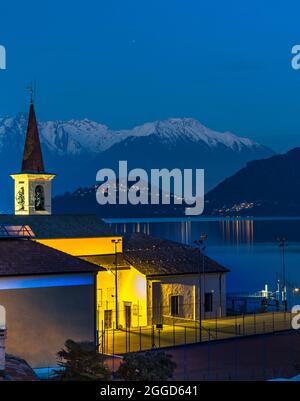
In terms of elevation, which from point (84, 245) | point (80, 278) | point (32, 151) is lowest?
point (80, 278)

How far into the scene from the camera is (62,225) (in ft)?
154

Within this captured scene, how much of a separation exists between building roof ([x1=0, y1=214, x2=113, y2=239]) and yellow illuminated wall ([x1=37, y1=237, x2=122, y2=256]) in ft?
0.99

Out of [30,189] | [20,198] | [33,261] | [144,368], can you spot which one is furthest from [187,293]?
[144,368]

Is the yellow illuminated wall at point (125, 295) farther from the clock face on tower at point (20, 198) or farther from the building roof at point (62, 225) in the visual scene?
the clock face on tower at point (20, 198)

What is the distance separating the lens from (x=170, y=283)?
141 ft

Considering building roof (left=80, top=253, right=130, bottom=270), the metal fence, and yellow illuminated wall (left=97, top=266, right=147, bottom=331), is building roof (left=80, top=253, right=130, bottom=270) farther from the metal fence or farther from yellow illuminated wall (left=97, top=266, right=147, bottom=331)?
the metal fence

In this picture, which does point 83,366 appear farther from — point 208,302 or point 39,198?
point 39,198

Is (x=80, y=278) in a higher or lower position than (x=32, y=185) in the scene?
lower

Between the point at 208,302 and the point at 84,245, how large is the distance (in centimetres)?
709

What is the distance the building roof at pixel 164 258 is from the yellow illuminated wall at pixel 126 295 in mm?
622

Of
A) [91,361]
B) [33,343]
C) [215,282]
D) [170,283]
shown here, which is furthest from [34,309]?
[215,282]

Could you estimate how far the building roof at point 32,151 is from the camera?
55.9 metres
